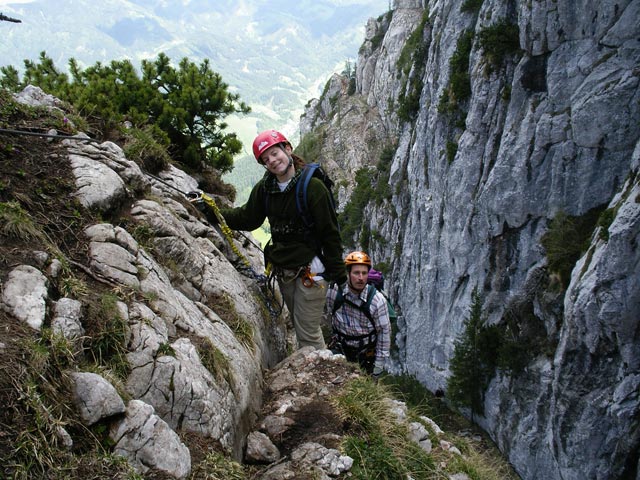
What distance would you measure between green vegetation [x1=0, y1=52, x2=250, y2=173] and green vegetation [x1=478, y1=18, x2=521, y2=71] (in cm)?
2463

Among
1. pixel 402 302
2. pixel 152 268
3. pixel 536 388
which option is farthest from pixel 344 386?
pixel 402 302

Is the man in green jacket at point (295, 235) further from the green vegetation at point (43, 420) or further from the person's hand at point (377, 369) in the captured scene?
the green vegetation at point (43, 420)

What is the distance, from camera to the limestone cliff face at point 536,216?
20.9m

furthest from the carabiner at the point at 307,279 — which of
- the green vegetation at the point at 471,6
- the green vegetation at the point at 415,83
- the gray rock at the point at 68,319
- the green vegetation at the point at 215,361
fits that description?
the green vegetation at the point at 415,83

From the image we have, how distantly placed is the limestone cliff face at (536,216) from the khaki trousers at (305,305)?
16847mm

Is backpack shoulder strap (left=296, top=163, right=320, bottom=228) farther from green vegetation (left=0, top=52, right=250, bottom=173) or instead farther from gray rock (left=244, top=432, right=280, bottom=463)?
green vegetation (left=0, top=52, right=250, bottom=173)

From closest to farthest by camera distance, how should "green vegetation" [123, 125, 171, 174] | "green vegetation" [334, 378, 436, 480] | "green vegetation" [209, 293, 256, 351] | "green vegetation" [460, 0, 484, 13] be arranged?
"green vegetation" [334, 378, 436, 480] → "green vegetation" [209, 293, 256, 351] → "green vegetation" [123, 125, 171, 174] → "green vegetation" [460, 0, 484, 13]

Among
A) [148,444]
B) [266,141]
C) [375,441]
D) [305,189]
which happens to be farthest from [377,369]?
[148,444]

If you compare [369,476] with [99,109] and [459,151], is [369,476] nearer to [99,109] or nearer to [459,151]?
[99,109]

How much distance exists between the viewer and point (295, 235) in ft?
22.0

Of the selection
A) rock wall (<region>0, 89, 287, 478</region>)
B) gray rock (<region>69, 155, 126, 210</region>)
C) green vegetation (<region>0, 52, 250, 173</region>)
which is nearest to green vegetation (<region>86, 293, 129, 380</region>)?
rock wall (<region>0, 89, 287, 478</region>)

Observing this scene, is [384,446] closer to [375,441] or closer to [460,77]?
[375,441]

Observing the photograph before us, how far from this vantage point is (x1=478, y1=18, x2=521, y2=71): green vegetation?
30.5 metres

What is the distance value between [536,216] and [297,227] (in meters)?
25.2
